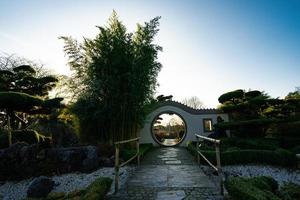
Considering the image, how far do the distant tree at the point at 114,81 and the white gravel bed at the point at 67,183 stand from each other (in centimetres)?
300

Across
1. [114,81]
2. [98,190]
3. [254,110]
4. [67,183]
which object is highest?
[114,81]

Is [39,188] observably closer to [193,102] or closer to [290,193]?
[290,193]

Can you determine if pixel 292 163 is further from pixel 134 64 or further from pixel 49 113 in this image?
pixel 49 113

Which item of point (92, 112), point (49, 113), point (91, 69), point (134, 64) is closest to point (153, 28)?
point (134, 64)

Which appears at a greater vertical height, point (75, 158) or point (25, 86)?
point (25, 86)

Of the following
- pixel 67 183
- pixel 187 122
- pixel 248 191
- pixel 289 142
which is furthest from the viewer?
pixel 187 122

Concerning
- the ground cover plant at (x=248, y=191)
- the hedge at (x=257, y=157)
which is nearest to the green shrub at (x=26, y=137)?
the hedge at (x=257, y=157)

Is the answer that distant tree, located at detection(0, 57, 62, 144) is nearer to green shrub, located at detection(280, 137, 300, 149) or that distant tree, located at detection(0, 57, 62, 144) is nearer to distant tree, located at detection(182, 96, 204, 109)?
green shrub, located at detection(280, 137, 300, 149)

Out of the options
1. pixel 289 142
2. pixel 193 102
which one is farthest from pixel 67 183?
pixel 193 102

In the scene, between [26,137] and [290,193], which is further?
[26,137]

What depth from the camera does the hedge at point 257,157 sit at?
7.67m

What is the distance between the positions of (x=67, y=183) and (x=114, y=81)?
176 inches

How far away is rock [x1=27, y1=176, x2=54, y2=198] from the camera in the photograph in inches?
208

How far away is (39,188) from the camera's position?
538cm
